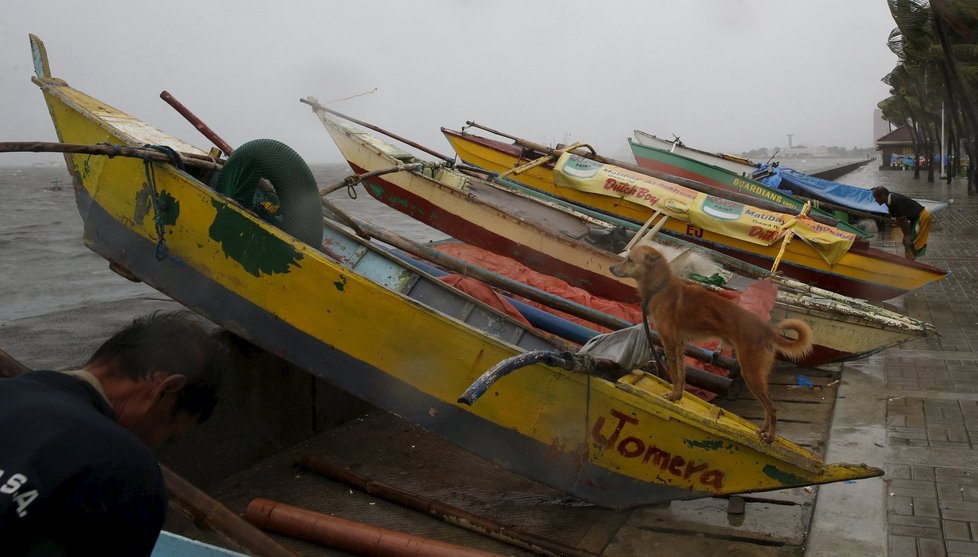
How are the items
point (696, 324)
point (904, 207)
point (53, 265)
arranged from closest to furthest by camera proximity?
point (696, 324)
point (904, 207)
point (53, 265)

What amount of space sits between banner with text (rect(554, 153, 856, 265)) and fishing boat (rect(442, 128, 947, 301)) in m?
0.01

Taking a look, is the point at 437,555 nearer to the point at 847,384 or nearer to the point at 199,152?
the point at 199,152

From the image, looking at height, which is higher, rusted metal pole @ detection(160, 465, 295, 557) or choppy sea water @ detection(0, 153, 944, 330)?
rusted metal pole @ detection(160, 465, 295, 557)

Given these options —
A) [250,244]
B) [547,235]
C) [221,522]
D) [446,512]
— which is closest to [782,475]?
[446,512]

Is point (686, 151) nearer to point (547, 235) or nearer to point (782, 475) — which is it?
point (547, 235)

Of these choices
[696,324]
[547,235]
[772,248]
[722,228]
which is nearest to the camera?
[696,324]

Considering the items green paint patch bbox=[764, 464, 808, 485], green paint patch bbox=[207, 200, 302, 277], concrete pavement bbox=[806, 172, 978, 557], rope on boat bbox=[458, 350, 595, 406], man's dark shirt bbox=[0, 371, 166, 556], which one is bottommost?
concrete pavement bbox=[806, 172, 978, 557]

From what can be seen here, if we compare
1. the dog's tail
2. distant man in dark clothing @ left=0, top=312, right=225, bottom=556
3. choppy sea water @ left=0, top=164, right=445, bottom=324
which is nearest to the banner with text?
choppy sea water @ left=0, top=164, right=445, bottom=324

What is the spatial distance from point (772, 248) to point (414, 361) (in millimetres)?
7407

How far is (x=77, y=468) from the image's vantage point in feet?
5.30

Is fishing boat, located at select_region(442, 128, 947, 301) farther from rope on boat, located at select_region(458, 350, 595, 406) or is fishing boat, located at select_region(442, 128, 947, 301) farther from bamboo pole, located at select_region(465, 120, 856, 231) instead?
rope on boat, located at select_region(458, 350, 595, 406)

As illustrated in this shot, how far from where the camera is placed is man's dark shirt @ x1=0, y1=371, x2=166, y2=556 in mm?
1575

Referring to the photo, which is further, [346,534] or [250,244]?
[250,244]

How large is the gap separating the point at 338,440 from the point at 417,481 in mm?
972
